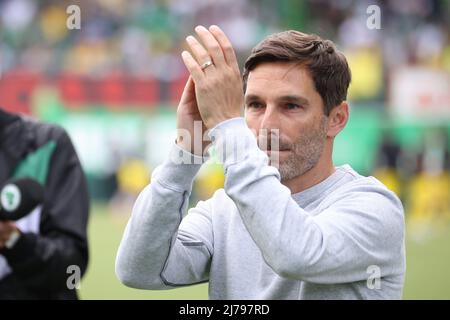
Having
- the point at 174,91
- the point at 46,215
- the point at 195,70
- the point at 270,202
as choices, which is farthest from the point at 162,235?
the point at 174,91

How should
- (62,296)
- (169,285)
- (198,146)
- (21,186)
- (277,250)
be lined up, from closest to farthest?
(277,250), (198,146), (169,285), (21,186), (62,296)

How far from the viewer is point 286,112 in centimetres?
273

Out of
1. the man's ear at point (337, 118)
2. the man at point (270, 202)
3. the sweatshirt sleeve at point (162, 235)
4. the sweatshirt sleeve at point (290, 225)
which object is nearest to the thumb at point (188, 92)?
the man at point (270, 202)

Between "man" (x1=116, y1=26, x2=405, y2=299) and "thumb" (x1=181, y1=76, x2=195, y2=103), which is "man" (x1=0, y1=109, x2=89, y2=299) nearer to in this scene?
"man" (x1=116, y1=26, x2=405, y2=299)

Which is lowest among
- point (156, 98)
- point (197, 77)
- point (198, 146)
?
point (156, 98)

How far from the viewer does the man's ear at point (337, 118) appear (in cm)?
289

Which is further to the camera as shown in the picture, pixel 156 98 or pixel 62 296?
pixel 156 98

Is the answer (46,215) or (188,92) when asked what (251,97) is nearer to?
(188,92)

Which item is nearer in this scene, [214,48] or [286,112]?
[214,48]

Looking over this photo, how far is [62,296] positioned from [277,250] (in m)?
1.56

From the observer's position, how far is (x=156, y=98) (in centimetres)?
1591

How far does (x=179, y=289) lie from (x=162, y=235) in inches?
258
